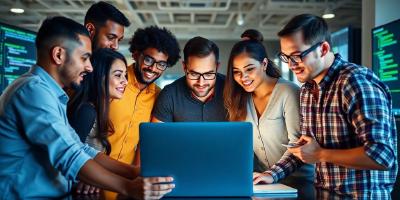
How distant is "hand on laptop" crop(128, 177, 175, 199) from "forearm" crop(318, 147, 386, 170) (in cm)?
64

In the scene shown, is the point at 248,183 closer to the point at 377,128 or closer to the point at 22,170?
the point at 377,128

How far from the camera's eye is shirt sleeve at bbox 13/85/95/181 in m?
1.38

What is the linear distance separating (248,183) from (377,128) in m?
0.49

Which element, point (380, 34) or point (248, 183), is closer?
point (248, 183)

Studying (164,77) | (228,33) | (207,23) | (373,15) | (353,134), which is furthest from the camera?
(164,77)

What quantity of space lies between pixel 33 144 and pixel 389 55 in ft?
9.96

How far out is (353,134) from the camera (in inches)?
64.6

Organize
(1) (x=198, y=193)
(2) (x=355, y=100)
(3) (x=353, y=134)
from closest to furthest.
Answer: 1. (1) (x=198, y=193)
2. (2) (x=355, y=100)
3. (3) (x=353, y=134)

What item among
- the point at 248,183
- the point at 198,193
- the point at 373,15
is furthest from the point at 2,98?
the point at 373,15

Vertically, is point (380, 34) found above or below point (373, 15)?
below

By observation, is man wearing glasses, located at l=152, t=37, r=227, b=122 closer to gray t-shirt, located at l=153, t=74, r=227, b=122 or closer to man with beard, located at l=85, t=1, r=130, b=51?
gray t-shirt, located at l=153, t=74, r=227, b=122

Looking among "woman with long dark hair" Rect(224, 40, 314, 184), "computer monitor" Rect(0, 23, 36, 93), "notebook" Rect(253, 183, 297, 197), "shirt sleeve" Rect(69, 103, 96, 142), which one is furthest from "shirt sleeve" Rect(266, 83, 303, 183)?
"computer monitor" Rect(0, 23, 36, 93)

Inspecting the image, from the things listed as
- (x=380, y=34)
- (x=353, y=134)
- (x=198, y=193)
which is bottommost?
(x=198, y=193)

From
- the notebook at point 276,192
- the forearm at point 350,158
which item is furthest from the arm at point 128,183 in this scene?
the forearm at point 350,158
